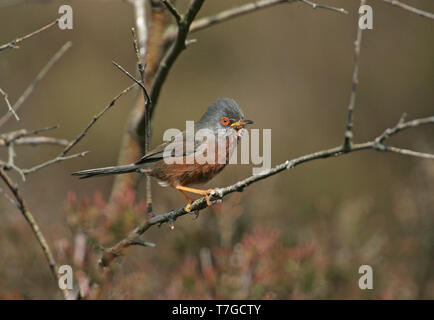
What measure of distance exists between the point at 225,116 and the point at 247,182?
6.23 feet

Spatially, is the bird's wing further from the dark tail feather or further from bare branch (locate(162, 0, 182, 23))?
bare branch (locate(162, 0, 182, 23))

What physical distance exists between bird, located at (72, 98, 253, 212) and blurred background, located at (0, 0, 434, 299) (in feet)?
3.04

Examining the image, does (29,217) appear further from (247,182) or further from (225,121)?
(225,121)

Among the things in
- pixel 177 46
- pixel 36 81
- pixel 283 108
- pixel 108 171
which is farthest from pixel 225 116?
pixel 283 108

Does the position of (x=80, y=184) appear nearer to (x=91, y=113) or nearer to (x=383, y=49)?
(x=91, y=113)

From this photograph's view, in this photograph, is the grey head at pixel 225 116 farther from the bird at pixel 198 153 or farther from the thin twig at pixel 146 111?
the thin twig at pixel 146 111

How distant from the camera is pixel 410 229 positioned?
5590 millimetres

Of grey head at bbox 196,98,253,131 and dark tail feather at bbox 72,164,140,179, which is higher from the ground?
grey head at bbox 196,98,253,131

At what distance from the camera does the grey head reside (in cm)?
420

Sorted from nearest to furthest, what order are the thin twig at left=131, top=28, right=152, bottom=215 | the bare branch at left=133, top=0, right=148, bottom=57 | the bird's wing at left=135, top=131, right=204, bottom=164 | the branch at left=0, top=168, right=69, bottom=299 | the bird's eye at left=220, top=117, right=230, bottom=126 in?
the thin twig at left=131, top=28, right=152, bottom=215 < the branch at left=0, top=168, right=69, bottom=299 < the bird's wing at left=135, top=131, right=204, bottom=164 < the bird's eye at left=220, top=117, right=230, bottom=126 < the bare branch at left=133, top=0, right=148, bottom=57

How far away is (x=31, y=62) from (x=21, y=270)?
20.1 ft

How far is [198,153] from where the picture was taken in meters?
4.13

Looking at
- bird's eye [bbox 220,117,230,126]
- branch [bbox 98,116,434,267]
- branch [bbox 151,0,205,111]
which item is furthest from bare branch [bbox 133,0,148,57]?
Answer: branch [bbox 98,116,434,267]
